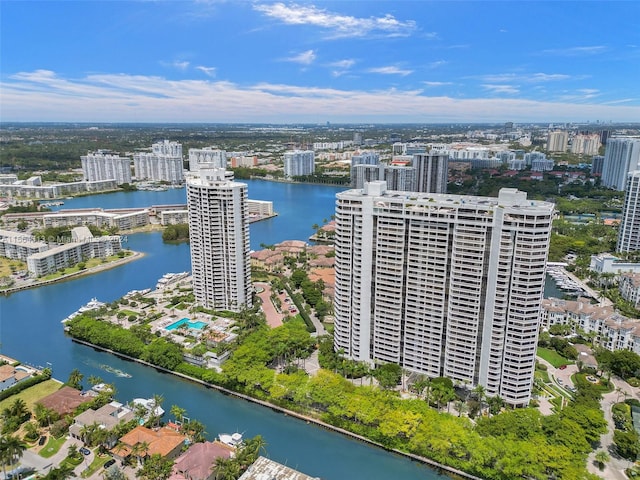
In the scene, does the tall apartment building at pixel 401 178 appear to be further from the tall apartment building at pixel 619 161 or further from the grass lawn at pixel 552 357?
the grass lawn at pixel 552 357

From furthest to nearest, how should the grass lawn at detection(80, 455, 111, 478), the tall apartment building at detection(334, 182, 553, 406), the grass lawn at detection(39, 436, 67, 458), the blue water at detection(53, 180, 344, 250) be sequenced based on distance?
the blue water at detection(53, 180, 344, 250) < the tall apartment building at detection(334, 182, 553, 406) < the grass lawn at detection(39, 436, 67, 458) < the grass lawn at detection(80, 455, 111, 478)

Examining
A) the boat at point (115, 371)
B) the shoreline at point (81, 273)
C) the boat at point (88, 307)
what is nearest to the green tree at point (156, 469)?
the boat at point (115, 371)

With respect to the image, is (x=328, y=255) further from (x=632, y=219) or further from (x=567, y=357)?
(x=632, y=219)

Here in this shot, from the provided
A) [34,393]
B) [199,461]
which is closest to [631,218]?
[199,461]

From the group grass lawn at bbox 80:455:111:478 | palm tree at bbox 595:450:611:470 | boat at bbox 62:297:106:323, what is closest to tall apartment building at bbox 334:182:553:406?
palm tree at bbox 595:450:611:470

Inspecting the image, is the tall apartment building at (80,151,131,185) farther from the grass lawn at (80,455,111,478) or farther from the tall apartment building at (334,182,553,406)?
the grass lawn at (80,455,111,478)
